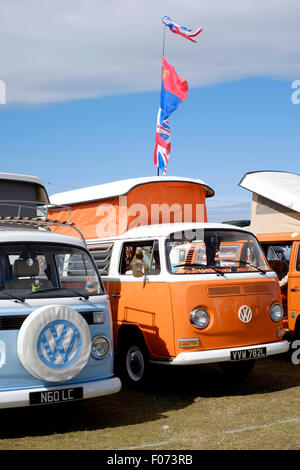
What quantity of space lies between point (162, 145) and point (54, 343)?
13.9m

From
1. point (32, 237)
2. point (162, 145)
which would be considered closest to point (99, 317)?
point (32, 237)

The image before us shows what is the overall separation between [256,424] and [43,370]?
2.43m

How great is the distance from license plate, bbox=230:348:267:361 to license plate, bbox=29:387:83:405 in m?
2.30

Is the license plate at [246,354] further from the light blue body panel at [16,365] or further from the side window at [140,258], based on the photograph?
the light blue body panel at [16,365]

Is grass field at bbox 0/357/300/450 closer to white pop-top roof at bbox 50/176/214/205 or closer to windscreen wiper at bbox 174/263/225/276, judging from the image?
windscreen wiper at bbox 174/263/225/276

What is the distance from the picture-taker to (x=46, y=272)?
6750 millimetres

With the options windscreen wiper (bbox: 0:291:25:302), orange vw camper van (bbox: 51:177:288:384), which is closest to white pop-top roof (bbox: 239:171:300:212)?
orange vw camper van (bbox: 51:177:288:384)

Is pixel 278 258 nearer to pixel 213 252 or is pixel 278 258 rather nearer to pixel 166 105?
pixel 213 252

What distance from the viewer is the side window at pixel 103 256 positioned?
9.00m

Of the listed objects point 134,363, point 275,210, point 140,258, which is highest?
point 275,210

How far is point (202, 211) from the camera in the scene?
10406mm

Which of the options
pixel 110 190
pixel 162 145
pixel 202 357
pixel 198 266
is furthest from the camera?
pixel 162 145

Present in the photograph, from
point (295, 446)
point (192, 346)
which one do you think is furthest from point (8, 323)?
point (295, 446)

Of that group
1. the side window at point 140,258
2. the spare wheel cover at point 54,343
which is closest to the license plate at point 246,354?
the side window at point 140,258
